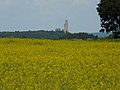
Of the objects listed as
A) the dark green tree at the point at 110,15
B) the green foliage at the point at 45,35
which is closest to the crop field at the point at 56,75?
the dark green tree at the point at 110,15

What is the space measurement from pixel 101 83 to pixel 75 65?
3.43 meters

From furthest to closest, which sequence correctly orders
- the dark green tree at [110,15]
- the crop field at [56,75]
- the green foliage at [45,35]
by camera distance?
1. the green foliage at [45,35]
2. the dark green tree at [110,15]
3. the crop field at [56,75]

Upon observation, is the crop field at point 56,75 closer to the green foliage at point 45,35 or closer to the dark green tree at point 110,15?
the dark green tree at point 110,15

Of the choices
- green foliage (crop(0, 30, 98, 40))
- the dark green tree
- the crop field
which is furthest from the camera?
green foliage (crop(0, 30, 98, 40))

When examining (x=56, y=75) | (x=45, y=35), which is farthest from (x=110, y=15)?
(x=56, y=75)

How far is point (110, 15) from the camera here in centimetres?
4431

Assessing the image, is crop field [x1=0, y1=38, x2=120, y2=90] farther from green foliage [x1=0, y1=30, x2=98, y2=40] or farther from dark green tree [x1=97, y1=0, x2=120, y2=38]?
green foliage [x1=0, y1=30, x2=98, y2=40]

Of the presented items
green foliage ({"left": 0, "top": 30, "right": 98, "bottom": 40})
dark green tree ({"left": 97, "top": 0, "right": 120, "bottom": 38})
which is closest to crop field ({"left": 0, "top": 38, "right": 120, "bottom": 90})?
dark green tree ({"left": 97, "top": 0, "right": 120, "bottom": 38})

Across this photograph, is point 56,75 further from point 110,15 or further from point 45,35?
point 45,35

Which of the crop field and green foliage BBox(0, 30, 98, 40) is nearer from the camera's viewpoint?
the crop field

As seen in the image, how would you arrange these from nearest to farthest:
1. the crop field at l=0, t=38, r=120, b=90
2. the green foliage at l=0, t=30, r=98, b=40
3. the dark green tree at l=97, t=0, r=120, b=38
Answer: the crop field at l=0, t=38, r=120, b=90, the dark green tree at l=97, t=0, r=120, b=38, the green foliage at l=0, t=30, r=98, b=40

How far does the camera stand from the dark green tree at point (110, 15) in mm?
43719

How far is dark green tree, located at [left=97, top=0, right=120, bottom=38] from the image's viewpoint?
43.7 m

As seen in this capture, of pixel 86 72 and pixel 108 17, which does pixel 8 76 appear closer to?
pixel 86 72
